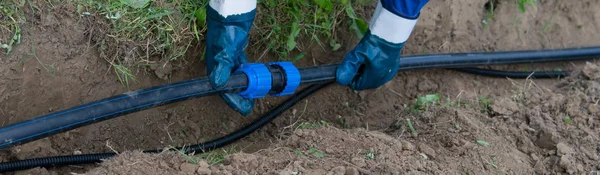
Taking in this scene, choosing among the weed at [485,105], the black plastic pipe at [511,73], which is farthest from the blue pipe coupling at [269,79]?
the black plastic pipe at [511,73]

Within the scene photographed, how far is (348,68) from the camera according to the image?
2.62 meters

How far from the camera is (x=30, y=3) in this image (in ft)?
7.34

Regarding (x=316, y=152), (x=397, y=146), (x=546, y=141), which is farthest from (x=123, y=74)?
(x=546, y=141)

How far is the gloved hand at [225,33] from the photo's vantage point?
2287 mm

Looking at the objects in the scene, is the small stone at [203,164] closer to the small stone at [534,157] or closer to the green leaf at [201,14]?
the green leaf at [201,14]

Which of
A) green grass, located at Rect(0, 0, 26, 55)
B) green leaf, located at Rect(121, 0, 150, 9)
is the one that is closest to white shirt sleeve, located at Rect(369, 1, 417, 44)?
green leaf, located at Rect(121, 0, 150, 9)

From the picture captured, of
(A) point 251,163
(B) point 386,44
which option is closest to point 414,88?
Answer: (B) point 386,44

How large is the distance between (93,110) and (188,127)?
689mm

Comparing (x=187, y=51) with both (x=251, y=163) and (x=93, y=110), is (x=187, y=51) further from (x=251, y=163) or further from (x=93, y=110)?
(x=251, y=163)

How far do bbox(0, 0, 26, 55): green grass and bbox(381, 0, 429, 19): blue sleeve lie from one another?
1340 millimetres

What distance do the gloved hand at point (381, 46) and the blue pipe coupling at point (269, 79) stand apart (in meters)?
0.26

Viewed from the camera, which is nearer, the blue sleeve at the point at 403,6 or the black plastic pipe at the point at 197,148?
the black plastic pipe at the point at 197,148

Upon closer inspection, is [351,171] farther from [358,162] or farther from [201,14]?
[201,14]

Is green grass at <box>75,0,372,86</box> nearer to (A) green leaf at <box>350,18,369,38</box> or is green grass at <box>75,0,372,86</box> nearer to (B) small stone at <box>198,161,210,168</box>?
(A) green leaf at <box>350,18,369,38</box>
